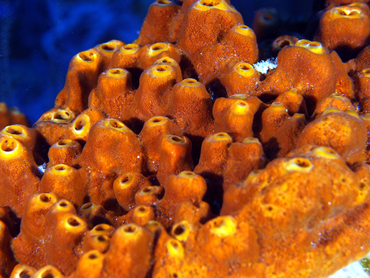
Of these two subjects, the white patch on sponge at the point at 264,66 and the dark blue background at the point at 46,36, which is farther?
the dark blue background at the point at 46,36

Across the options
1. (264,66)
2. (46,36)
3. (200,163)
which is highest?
(264,66)

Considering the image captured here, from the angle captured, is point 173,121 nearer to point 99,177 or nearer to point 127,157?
point 127,157

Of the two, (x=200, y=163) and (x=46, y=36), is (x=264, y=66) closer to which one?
(x=200, y=163)

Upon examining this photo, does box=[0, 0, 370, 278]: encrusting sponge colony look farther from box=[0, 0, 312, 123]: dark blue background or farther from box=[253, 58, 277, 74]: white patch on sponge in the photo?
box=[0, 0, 312, 123]: dark blue background

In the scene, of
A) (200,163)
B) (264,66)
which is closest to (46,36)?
(264,66)

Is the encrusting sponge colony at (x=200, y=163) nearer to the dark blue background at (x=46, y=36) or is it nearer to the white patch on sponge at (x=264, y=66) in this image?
the white patch on sponge at (x=264, y=66)

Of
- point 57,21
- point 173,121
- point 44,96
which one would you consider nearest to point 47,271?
point 173,121

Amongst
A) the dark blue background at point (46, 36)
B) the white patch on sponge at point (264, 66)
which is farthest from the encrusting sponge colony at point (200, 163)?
the dark blue background at point (46, 36)
